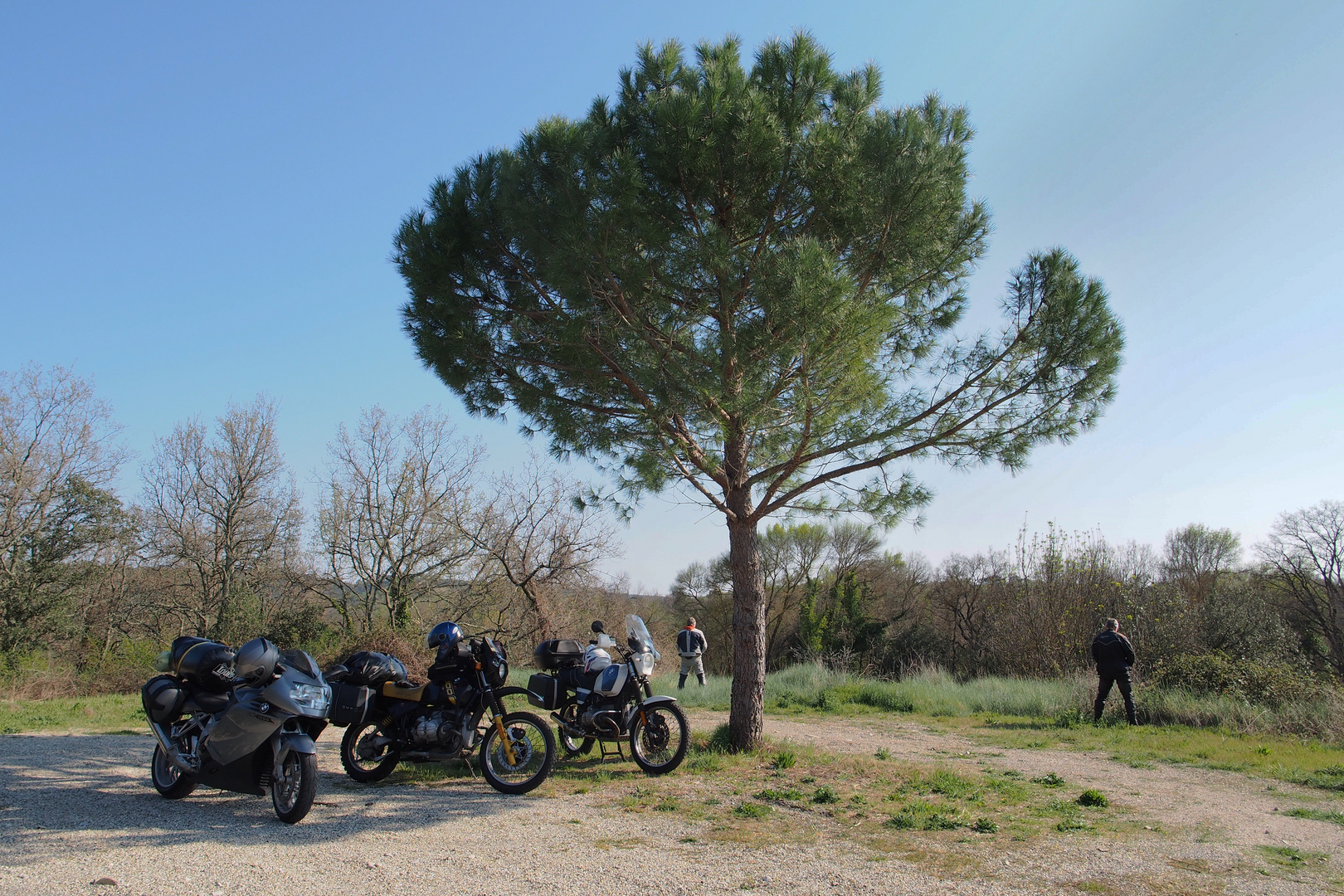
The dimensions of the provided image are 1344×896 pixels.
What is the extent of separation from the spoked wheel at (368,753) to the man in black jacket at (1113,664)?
8.68m

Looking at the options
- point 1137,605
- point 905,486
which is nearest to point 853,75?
point 905,486

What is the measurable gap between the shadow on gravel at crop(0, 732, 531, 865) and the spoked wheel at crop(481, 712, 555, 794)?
0.16 m

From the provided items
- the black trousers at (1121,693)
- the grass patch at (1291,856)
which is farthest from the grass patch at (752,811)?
the black trousers at (1121,693)

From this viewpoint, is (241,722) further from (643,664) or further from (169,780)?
(643,664)

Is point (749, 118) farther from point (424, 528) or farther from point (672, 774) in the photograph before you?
point (424, 528)

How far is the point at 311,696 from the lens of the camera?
4.77 meters

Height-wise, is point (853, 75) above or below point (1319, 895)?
above

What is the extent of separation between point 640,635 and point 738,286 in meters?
3.23

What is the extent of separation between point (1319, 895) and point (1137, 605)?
11.6m

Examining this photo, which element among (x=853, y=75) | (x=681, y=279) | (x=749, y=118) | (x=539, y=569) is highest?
(x=853, y=75)

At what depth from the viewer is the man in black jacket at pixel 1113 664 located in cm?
957

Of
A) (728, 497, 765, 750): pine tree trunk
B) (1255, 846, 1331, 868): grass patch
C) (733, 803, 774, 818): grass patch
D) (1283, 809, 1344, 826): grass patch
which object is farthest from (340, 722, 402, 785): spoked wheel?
(1283, 809, 1344, 826): grass patch

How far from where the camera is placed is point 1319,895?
346 cm

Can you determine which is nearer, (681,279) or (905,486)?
(681,279)
